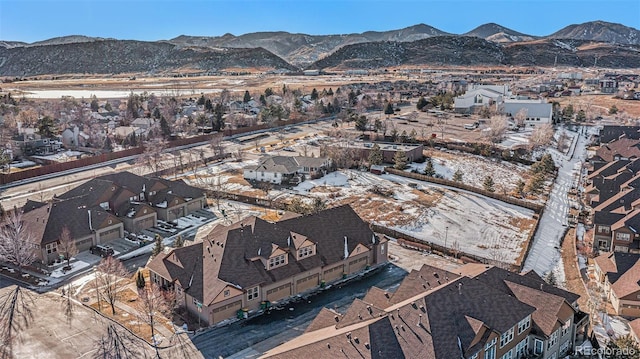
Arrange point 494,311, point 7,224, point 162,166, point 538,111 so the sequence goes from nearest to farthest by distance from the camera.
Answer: point 494,311 < point 7,224 < point 162,166 < point 538,111

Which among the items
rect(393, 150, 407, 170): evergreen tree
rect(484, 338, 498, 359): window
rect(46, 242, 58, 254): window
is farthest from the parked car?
rect(393, 150, 407, 170): evergreen tree

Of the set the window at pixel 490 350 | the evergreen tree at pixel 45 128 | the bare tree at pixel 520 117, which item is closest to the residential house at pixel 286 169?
the evergreen tree at pixel 45 128

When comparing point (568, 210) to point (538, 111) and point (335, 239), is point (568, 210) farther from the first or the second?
point (538, 111)

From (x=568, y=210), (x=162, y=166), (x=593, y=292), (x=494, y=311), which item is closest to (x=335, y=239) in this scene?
(x=494, y=311)

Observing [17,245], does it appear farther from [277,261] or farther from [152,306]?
[277,261]

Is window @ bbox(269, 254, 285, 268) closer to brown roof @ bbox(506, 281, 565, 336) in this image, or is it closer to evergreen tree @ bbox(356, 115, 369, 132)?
brown roof @ bbox(506, 281, 565, 336)

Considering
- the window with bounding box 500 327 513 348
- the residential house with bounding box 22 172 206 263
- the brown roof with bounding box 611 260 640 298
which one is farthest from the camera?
the residential house with bounding box 22 172 206 263
